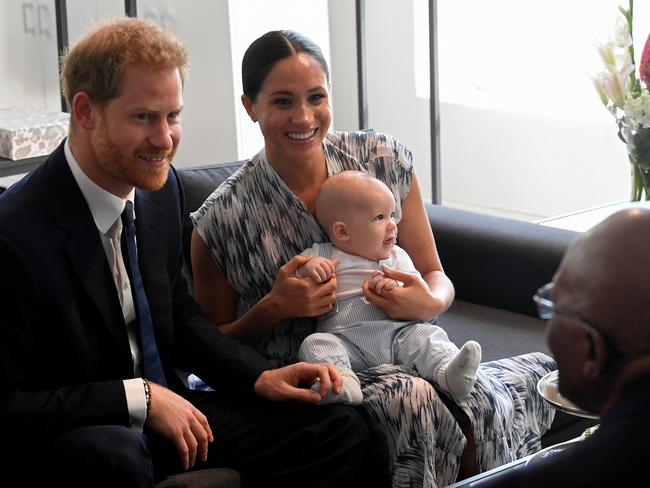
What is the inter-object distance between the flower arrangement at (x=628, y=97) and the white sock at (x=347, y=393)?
1.14 meters

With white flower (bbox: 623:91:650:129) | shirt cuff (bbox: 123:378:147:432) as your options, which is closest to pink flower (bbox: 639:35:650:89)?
white flower (bbox: 623:91:650:129)

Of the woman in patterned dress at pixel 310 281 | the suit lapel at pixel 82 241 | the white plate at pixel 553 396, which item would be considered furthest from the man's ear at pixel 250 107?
→ the white plate at pixel 553 396

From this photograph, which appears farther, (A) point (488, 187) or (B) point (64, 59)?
(A) point (488, 187)

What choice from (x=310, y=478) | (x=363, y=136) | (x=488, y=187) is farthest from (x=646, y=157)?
(x=488, y=187)

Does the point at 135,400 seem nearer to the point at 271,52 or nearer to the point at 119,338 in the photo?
the point at 119,338

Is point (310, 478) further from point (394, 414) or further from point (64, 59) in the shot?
point (64, 59)

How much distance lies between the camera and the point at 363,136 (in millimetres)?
2754

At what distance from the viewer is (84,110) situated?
215 centimetres

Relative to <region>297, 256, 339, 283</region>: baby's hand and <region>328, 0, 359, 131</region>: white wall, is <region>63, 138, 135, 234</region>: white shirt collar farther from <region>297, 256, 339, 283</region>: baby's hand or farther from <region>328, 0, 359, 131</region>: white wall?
<region>328, 0, 359, 131</region>: white wall

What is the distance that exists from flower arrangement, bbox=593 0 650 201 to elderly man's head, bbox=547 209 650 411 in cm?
194

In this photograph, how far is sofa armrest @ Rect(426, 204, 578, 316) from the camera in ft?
9.91

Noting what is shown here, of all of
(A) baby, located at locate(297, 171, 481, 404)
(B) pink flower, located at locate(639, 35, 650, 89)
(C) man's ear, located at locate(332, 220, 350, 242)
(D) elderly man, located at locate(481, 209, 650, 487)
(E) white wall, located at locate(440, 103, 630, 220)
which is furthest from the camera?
(E) white wall, located at locate(440, 103, 630, 220)

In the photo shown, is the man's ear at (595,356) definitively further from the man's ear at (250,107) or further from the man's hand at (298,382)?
the man's ear at (250,107)

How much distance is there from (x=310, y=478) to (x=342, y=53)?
446cm
